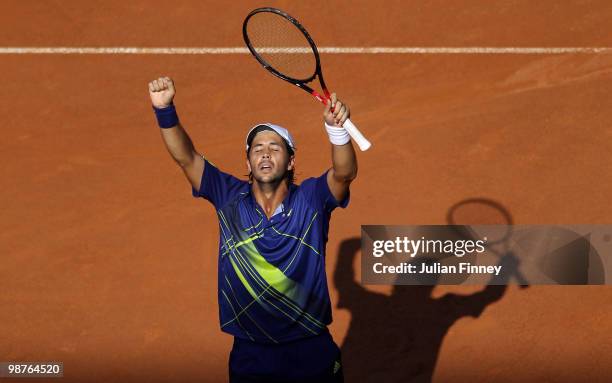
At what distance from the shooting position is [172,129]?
549cm

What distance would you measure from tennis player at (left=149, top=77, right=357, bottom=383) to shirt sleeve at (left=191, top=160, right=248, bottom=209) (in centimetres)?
10

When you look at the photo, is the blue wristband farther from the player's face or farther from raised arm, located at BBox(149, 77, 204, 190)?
the player's face

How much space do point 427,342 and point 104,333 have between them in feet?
9.55

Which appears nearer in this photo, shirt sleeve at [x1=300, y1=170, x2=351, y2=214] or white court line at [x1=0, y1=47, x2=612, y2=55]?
shirt sleeve at [x1=300, y1=170, x2=351, y2=214]

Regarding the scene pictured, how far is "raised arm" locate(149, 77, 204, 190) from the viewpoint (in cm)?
544

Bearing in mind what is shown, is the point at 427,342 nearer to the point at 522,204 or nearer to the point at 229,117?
the point at 522,204

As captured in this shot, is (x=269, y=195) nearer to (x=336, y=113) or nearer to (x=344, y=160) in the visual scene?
(x=344, y=160)

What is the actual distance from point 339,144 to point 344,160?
0.09 m

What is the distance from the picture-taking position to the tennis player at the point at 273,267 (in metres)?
5.44

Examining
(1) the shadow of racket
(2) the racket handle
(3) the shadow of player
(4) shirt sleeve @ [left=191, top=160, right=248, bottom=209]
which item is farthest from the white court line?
(2) the racket handle

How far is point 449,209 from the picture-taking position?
30.8 feet

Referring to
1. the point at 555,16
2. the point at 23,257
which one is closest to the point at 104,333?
the point at 23,257

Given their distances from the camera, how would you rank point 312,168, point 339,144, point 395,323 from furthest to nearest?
point 312,168, point 395,323, point 339,144

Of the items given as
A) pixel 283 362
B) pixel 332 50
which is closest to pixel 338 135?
pixel 283 362
